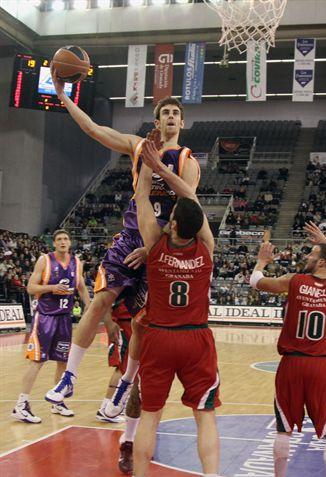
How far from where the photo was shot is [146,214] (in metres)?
3.84

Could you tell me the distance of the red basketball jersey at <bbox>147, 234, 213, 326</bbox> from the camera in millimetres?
3611

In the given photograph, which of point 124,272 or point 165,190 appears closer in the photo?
point 165,190

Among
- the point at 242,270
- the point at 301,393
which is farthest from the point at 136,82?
the point at 301,393

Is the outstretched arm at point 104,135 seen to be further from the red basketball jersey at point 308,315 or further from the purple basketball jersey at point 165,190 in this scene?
the red basketball jersey at point 308,315

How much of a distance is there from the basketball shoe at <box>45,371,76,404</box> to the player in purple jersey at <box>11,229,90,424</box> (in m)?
1.83

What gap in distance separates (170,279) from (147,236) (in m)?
0.31

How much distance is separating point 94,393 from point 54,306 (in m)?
1.87

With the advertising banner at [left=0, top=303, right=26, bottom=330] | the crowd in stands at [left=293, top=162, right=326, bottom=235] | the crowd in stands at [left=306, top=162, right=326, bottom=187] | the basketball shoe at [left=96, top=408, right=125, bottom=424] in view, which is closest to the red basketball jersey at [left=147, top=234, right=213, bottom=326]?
the basketball shoe at [left=96, top=408, right=125, bottom=424]

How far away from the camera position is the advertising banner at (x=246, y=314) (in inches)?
759

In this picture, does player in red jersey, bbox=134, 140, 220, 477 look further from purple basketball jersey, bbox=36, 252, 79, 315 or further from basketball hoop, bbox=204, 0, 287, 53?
basketball hoop, bbox=204, 0, 287, 53

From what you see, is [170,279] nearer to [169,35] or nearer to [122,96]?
[169,35]

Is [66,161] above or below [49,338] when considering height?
above

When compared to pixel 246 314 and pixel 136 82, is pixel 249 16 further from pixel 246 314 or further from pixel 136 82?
pixel 246 314

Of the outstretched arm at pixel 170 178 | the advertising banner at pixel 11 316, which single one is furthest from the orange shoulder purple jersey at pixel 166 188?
the advertising banner at pixel 11 316
